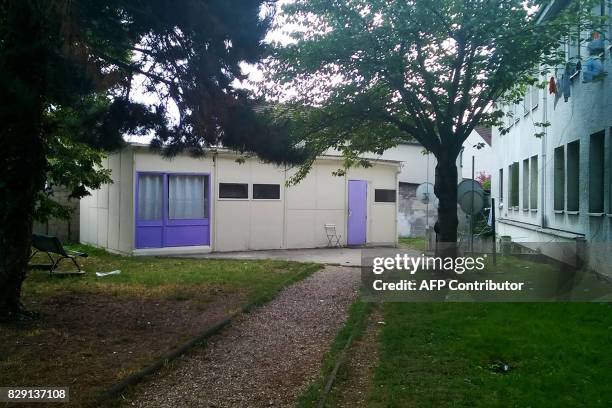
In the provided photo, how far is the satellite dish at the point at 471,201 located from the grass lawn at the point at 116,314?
12.5ft

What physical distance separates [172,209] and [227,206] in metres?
1.71

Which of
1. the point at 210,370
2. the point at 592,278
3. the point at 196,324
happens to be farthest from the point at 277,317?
the point at 592,278

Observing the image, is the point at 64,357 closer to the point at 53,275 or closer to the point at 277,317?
the point at 277,317

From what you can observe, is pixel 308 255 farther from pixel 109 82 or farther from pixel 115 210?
pixel 109 82

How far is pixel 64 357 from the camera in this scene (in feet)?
17.8

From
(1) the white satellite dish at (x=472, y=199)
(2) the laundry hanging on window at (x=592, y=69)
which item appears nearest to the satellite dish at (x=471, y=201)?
(1) the white satellite dish at (x=472, y=199)

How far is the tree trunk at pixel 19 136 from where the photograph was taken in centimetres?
534

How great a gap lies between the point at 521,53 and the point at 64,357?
750 cm

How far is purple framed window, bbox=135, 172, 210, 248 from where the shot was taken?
1512cm

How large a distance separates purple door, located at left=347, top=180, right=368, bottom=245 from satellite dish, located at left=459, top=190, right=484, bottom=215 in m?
7.24

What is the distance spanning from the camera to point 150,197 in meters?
15.2

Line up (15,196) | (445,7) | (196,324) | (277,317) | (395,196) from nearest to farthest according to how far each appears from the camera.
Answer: (15,196) < (196,324) < (277,317) < (445,7) < (395,196)

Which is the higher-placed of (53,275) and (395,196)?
(395,196)

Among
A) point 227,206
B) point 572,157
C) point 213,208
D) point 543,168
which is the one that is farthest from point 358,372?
point 227,206
